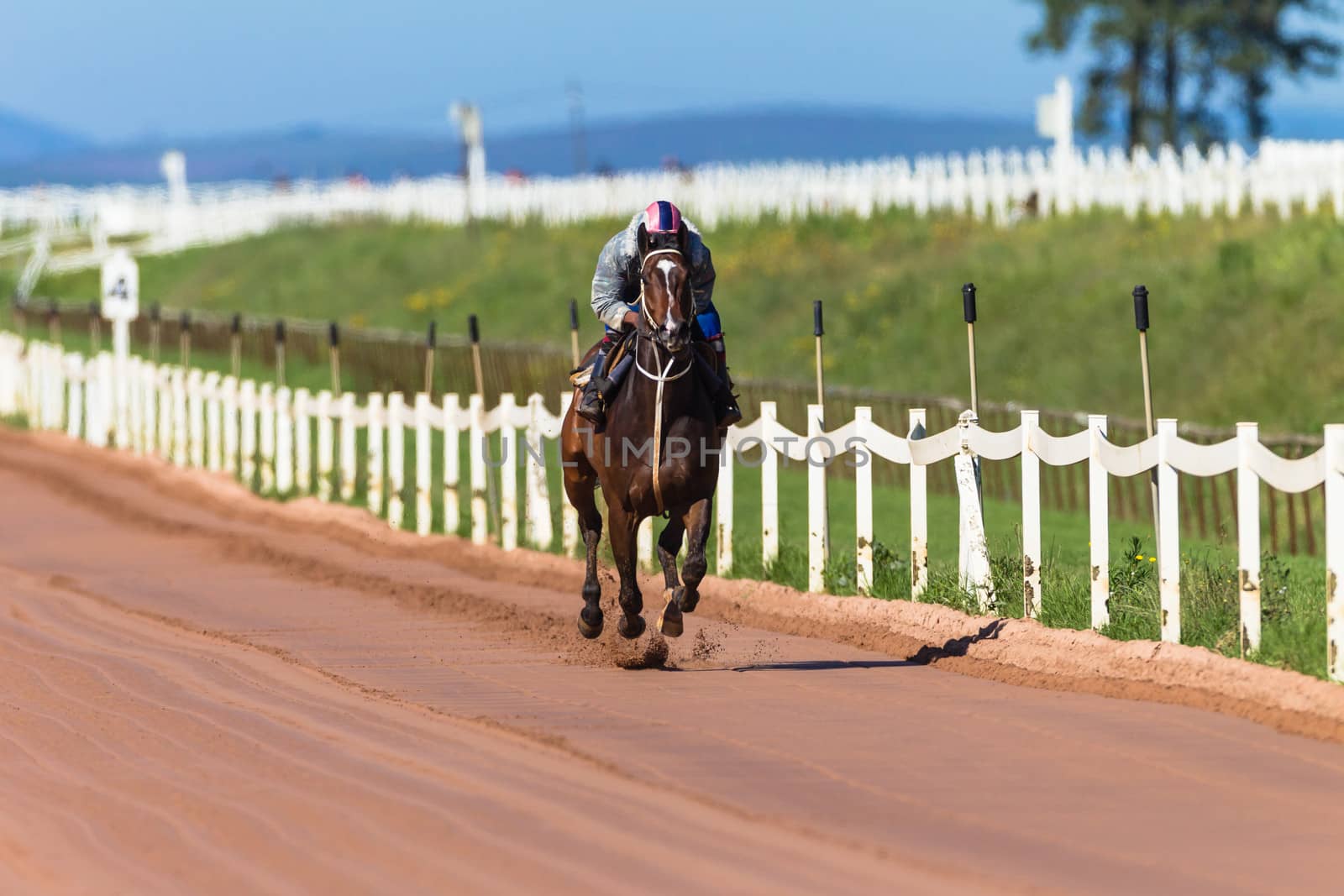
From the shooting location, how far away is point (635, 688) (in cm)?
1073

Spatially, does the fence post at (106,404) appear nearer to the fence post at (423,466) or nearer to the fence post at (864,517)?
the fence post at (423,466)

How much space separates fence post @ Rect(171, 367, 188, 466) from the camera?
2736 cm

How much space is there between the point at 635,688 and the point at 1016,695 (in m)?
1.83

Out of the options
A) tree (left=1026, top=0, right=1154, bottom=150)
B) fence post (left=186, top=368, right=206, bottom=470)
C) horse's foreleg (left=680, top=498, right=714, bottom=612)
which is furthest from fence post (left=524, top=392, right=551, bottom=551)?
tree (left=1026, top=0, right=1154, bottom=150)

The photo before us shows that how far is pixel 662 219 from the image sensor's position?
11.4m

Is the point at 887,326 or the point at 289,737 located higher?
the point at 887,326

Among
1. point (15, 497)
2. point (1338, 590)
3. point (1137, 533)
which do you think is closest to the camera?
point (1338, 590)

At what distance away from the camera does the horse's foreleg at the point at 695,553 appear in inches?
458

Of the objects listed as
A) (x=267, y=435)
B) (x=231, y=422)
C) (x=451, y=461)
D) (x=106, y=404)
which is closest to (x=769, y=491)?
(x=451, y=461)

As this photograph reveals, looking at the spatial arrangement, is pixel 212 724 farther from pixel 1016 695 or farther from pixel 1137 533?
pixel 1137 533

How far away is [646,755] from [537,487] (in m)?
9.86

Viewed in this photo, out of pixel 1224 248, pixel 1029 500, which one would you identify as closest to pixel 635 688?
pixel 1029 500

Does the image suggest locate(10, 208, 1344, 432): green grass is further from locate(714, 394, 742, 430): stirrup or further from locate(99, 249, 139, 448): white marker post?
locate(714, 394, 742, 430): stirrup

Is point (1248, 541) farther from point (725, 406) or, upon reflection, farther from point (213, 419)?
point (213, 419)
